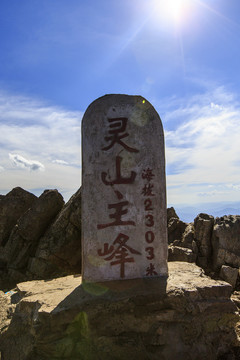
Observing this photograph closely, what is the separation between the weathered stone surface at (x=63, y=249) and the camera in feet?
35.5

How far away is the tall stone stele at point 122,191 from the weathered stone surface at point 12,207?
870 cm

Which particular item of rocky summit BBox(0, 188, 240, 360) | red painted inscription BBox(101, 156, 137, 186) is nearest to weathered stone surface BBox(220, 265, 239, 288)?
rocky summit BBox(0, 188, 240, 360)

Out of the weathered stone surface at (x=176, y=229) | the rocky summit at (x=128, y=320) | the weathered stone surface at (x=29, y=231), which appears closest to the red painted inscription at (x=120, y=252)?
the rocky summit at (x=128, y=320)

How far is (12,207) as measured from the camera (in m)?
13.0

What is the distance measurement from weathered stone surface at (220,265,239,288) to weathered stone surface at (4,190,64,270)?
722 cm

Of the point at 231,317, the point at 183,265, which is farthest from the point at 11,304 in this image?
the point at 231,317

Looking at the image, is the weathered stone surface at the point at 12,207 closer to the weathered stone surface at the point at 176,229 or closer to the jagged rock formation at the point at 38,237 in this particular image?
the jagged rock formation at the point at 38,237

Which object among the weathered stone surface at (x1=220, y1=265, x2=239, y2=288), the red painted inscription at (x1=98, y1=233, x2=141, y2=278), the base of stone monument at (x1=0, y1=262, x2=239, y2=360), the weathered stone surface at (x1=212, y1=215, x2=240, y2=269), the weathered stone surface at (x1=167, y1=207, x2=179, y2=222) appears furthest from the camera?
the weathered stone surface at (x1=167, y1=207, x2=179, y2=222)

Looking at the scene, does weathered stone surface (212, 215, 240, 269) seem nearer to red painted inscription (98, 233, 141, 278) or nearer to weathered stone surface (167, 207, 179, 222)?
weathered stone surface (167, 207, 179, 222)

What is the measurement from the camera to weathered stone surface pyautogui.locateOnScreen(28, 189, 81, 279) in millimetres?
10820

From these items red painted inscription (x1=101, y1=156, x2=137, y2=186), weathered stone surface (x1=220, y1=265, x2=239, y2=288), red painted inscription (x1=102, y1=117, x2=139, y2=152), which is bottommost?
weathered stone surface (x1=220, y1=265, x2=239, y2=288)

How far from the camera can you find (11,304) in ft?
25.5

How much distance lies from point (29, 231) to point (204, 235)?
7366mm

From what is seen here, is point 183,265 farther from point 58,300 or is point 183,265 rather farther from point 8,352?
point 8,352
